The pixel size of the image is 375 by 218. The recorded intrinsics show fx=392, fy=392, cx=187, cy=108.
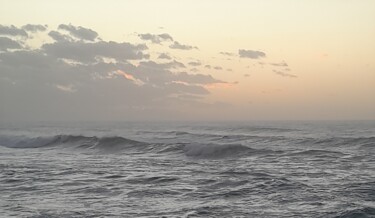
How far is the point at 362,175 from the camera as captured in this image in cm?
1555

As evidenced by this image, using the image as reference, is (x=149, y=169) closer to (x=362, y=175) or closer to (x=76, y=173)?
(x=76, y=173)

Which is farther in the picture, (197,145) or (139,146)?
(139,146)

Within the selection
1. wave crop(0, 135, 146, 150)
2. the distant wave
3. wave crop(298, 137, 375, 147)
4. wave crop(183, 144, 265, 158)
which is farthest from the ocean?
wave crop(0, 135, 146, 150)

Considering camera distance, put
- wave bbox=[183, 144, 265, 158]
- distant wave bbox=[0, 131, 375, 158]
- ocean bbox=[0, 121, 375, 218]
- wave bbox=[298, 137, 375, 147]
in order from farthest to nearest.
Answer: wave bbox=[298, 137, 375, 147] → wave bbox=[183, 144, 265, 158] → distant wave bbox=[0, 131, 375, 158] → ocean bbox=[0, 121, 375, 218]

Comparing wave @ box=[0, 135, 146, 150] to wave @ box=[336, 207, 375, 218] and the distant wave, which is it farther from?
wave @ box=[336, 207, 375, 218]

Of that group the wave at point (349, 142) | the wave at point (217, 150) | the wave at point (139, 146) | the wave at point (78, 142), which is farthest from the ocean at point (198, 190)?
the wave at point (78, 142)

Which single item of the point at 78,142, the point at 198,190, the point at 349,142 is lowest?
the point at 198,190

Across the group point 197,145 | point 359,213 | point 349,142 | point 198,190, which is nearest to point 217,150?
point 197,145

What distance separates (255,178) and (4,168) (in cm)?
1229

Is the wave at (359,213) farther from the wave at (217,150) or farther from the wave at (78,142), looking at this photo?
the wave at (78,142)

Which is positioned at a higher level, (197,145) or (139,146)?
(197,145)

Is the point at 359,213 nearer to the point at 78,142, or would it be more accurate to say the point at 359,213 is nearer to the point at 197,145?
the point at 197,145

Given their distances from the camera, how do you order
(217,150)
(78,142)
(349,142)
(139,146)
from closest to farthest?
1. (217,150)
2. (349,142)
3. (139,146)
4. (78,142)

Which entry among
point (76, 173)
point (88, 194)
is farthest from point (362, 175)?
point (76, 173)
